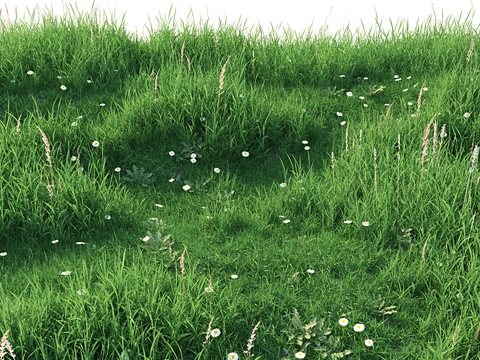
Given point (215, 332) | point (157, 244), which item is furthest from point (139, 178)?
point (215, 332)

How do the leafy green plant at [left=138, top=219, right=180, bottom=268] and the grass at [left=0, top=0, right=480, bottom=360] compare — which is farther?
→ the leafy green plant at [left=138, top=219, right=180, bottom=268]

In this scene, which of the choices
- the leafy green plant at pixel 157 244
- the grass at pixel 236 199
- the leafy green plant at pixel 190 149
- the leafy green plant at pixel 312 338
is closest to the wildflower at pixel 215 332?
the grass at pixel 236 199

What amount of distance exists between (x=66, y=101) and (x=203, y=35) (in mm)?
2305

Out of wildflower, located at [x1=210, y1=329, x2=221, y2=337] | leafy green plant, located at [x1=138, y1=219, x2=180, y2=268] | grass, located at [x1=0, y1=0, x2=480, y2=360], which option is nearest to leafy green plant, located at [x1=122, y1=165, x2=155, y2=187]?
grass, located at [x1=0, y1=0, x2=480, y2=360]

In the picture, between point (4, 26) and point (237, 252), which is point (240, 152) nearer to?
point (237, 252)

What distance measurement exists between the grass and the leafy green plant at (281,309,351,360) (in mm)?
14

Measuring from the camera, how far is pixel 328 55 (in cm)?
669

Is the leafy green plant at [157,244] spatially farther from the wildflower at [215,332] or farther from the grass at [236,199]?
the wildflower at [215,332]

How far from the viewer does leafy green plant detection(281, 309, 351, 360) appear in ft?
9.79

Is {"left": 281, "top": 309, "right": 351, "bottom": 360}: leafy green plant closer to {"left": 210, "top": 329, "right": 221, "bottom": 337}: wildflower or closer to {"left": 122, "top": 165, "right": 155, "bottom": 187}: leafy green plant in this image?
{"left": 210, "top": 329, "right": 221, "bottom": 337}: wildflower

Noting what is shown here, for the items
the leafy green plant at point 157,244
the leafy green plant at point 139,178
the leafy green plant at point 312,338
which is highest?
the leafy green plant at point 139,178

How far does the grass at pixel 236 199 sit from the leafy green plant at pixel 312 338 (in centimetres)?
1

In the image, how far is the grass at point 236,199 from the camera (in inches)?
120

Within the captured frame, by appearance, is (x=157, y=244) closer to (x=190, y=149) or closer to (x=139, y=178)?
(x=139, y=178)
